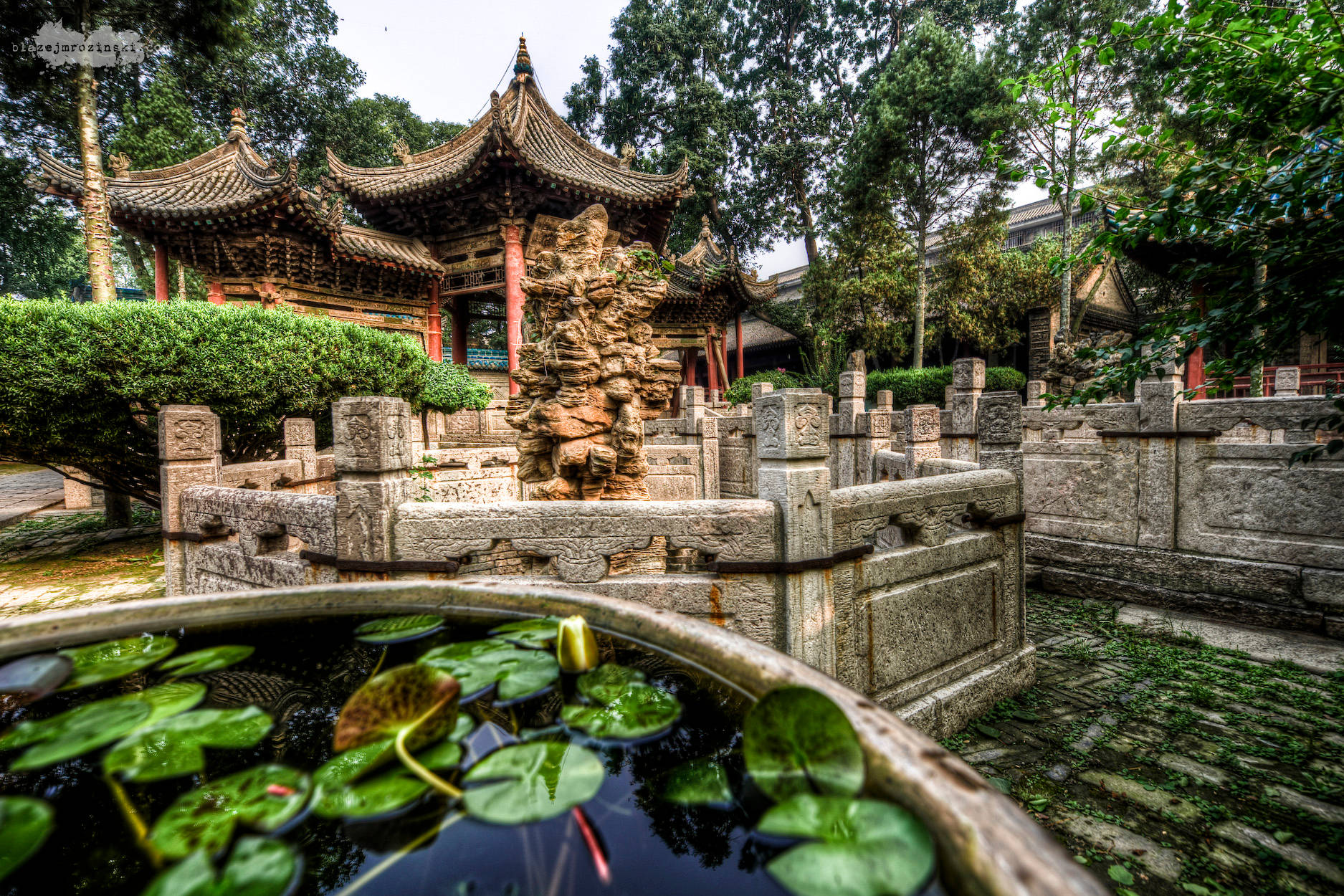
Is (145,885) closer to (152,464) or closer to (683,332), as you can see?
(152,464)

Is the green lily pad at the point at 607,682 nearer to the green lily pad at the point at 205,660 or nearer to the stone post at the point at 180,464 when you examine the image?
the green lily pad at the point at 205,660

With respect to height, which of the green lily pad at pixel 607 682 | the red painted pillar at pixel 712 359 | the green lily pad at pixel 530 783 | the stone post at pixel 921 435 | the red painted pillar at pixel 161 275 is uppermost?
the red painted pillar at pixel 161 275

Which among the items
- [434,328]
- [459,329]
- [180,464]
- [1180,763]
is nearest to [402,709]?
[1180,763]

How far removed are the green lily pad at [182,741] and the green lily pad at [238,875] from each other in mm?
242

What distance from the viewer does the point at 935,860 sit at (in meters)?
0.56

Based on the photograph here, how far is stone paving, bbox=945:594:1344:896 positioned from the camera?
1.97 meters

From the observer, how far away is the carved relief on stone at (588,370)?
3.72 meters

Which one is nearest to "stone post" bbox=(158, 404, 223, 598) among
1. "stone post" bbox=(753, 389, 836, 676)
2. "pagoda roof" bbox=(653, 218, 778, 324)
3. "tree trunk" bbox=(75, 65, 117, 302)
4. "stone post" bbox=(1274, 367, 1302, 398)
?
"stone post" bbox=(753, 389, 836, 676)

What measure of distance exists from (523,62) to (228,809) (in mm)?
13581

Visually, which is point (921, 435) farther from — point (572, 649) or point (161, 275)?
point (161, 275)

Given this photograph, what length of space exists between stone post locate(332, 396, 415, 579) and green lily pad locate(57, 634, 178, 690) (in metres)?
1.29

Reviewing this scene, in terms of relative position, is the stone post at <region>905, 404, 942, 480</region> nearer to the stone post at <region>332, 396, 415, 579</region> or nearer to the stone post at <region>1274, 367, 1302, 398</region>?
the stone post at <region>332, 396, 415, 579</region>

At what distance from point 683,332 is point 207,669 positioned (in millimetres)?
14917

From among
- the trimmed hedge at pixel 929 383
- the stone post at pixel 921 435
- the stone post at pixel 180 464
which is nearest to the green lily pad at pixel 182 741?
the stone post at pixel 180 464
